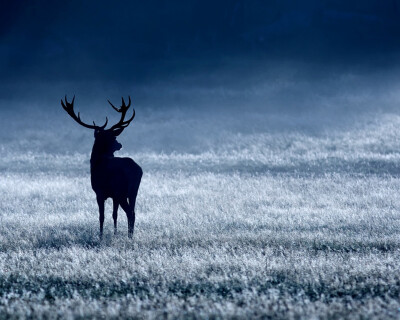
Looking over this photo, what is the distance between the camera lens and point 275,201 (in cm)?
1744

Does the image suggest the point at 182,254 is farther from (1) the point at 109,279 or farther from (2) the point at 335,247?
(2) the point at 335,247

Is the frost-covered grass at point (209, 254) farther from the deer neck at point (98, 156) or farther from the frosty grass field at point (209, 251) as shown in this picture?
the deer neck at point (98, 156)

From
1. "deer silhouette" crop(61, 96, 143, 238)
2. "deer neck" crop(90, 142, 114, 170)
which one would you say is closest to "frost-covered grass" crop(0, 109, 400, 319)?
"deer silhouette" crop(61, 96, 143, 238)

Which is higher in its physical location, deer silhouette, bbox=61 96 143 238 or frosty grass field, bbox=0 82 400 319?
deer silhouette, bbox=61 96 143 238

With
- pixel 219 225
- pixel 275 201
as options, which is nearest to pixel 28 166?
pixel 275 201

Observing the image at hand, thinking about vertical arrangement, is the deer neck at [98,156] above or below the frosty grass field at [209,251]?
above

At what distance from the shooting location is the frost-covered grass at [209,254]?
677 centimetres

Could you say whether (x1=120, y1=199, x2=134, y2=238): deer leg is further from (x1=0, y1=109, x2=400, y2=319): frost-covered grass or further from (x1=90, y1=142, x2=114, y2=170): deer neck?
(x1=90, y1=142, x2=114, y2=170): deer neck

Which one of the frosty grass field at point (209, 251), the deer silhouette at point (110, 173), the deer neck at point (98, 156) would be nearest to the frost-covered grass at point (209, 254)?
the frosty grass field at point (209, 251)

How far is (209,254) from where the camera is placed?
31.3 feet

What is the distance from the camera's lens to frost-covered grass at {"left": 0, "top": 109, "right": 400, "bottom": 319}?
6.77m

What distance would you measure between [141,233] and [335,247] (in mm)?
3783

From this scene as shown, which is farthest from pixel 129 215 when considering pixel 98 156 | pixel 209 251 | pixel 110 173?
pixel 209 251

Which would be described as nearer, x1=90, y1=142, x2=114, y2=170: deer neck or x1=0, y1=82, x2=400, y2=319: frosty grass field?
x1=0, y1=82, x2=400, y2=319: frosty grass field
